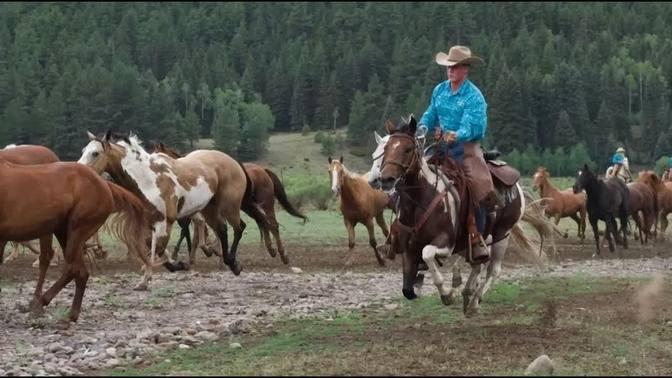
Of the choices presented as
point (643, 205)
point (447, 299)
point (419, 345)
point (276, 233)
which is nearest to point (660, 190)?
point (643, 205)

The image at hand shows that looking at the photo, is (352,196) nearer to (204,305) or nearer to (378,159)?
(204,305)

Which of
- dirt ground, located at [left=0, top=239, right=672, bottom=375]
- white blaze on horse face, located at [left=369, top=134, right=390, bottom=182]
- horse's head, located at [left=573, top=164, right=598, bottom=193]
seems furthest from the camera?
horse's head, located at [left=573, top=164, right=598, bottom=193]

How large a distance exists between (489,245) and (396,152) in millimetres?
2162

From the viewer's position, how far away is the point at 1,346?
9375 millimetres

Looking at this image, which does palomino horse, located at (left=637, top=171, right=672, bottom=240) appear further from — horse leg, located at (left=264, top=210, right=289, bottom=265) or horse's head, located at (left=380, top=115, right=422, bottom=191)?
horse's head, located at (left=380, top=115, right=422, bottom=191)

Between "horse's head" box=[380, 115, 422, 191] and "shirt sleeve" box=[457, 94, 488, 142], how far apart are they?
26.9 inches

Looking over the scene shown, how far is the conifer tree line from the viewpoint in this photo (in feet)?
345

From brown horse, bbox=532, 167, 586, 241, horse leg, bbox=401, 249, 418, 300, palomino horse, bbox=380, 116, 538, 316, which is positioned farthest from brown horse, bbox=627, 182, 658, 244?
horse leg, bbox=401, 249, 418, 300

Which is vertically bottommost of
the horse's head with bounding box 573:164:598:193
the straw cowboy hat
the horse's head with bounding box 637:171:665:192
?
the horse's head with bounding box 637:171:665:192

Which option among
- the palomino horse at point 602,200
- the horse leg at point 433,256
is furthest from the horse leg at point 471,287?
the palomino horse at point 602,200

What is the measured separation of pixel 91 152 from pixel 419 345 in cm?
682

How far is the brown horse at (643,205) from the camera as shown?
91.9 ft

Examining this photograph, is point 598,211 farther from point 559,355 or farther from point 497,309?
point 559,355

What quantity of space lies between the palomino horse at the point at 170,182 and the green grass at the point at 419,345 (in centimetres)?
385
